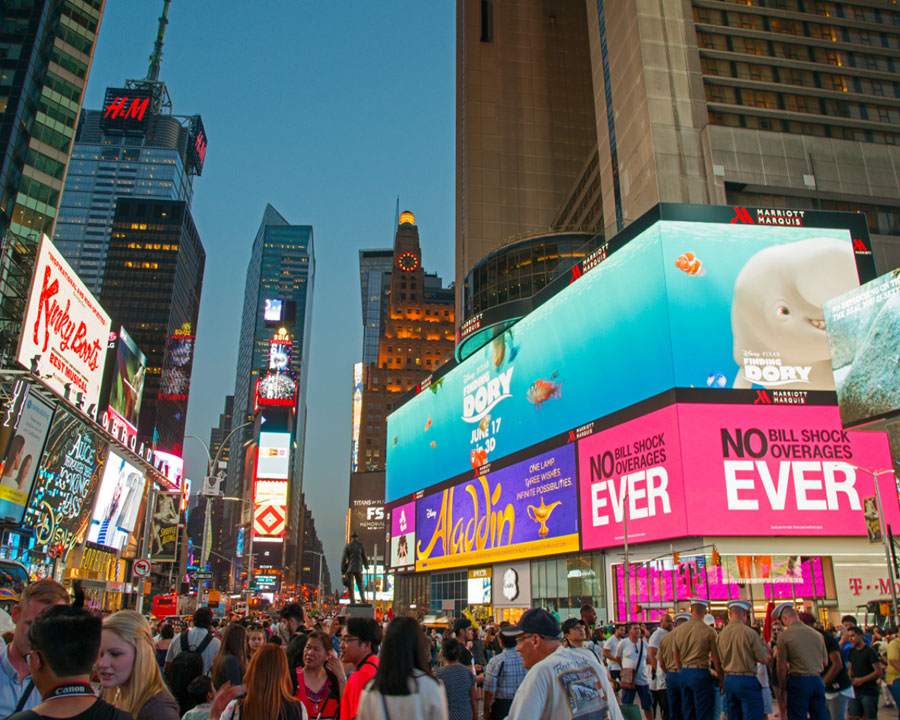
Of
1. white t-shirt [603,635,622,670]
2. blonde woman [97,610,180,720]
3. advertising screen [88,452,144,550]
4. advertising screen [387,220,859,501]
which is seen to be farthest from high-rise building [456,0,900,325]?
blonde woman [97,610,180,720]

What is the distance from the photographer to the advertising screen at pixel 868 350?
29.2m

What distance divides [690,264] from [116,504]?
138 feet

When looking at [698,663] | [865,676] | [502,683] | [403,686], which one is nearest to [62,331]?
[502,683]

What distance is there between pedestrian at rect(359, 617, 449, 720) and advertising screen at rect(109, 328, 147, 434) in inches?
2066

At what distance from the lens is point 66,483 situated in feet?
141

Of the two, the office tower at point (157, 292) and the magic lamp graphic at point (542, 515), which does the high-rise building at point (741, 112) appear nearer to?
the magic lamp graphic at point (542, 515)

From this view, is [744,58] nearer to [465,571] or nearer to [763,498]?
[763,498]

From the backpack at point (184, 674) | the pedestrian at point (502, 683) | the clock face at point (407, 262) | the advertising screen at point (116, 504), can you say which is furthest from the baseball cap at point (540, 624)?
the clock face at point (407, 262)

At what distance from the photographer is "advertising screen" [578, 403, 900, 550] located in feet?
121

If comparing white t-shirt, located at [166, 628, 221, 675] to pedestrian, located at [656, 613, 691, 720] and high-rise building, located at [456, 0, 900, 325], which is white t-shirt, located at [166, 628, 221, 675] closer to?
pedestrian, located at [656, 613, 691, 720]

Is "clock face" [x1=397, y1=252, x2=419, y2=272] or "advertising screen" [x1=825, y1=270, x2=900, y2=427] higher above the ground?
"clock face" [x1=397, y1=252, x2=419, y2=272]

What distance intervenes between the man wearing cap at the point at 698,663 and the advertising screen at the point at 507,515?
114ft

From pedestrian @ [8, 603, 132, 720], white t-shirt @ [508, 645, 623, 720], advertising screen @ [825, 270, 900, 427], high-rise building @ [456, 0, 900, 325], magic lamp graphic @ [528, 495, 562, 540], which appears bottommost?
white t-shirt @ [508, 645, 623, 720]

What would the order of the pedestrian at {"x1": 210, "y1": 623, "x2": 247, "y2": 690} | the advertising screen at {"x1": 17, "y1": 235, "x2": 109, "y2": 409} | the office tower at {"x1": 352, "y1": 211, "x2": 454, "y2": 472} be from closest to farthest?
the pedestrian at {"x1": 210, "y1": 623, "x2": 247, "y2": 690}, the advertising screen at {"x1": 17, "y1": 235, "x2": 109, "y2": 409}, the office tower at {"x1": 352, "y1": 211, "x2": 454, "y2": 472}
